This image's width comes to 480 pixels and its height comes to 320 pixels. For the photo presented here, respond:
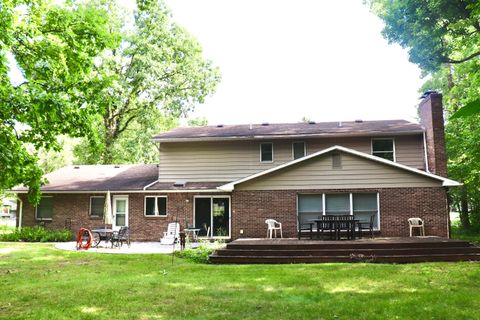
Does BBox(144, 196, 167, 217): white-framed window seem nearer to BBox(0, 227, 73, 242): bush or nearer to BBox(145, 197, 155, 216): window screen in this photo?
BBox(145, 197, 155, 216): window screen

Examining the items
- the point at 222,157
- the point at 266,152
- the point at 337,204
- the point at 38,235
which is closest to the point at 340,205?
the point at 337,204

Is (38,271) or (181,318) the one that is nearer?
(181,318)

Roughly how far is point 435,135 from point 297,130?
6.35 meters

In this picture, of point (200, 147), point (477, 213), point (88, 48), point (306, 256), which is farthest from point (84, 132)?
point (477, 213)

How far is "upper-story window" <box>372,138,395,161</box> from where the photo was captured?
20109 millimetres

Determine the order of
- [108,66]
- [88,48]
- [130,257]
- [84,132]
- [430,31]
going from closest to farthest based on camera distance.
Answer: [84,132], [88,48], [130,257], [430,31], [108,66]

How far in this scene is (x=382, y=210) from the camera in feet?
55.2

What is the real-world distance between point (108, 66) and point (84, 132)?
20468mm

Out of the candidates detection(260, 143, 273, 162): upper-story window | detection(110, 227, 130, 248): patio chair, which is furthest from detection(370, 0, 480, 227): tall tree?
detection(110, 227, 130, 248): patio chair

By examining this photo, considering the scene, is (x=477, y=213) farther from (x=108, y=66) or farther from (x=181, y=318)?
(x=108, y=66)

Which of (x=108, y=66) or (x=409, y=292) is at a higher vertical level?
(x=108, y=66)

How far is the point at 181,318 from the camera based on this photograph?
6484 mm

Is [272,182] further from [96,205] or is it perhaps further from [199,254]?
[96,205]

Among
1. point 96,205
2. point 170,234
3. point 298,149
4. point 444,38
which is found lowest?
point 170,234
